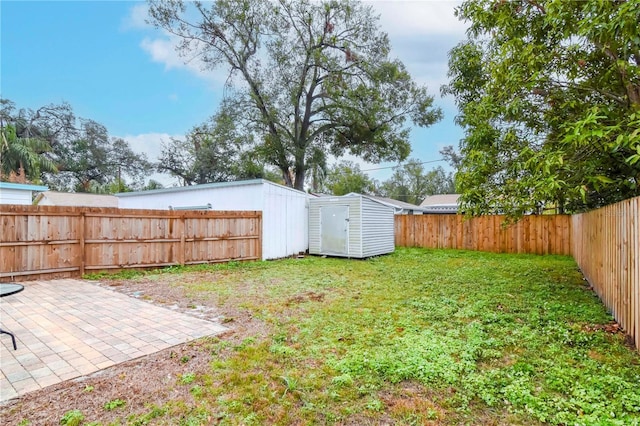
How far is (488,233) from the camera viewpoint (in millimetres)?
11945

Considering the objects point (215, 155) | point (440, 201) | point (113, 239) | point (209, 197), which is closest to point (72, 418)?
point (113, 239)

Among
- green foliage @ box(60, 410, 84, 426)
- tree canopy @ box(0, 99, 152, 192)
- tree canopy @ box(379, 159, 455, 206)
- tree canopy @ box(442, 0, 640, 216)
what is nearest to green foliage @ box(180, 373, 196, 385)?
green foliage @ box(60, 410, 84, 426)

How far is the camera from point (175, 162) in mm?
22984

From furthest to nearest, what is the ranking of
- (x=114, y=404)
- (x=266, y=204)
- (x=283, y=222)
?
(x=283, y=222)
(x=266, y=204)
(x=114, y=404)

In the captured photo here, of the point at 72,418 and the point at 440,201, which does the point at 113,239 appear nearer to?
the point at 72,418

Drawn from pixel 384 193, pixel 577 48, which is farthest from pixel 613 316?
pixel 384 193

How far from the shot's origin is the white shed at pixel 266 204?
32.0ft

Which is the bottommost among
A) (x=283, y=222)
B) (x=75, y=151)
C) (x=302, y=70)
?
(x=283, y=222)

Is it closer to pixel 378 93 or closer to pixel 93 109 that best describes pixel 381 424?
pixel 378 93

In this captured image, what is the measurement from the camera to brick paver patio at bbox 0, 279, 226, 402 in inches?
108

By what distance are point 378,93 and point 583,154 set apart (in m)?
12.0

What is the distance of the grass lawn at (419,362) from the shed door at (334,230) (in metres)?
4.63

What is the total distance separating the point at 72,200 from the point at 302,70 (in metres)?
13.4

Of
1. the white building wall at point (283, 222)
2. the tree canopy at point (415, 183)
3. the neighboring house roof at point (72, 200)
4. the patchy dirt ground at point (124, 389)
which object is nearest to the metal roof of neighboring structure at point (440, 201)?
the tree canopy at point (415, 183)
